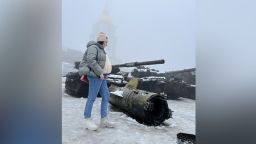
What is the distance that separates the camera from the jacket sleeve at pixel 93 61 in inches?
110

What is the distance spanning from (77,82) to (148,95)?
2256mm

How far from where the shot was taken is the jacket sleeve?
2789 mm

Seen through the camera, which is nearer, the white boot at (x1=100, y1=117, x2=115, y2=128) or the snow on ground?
the snow on ground

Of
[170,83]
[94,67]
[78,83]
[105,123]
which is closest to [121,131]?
[105,123]

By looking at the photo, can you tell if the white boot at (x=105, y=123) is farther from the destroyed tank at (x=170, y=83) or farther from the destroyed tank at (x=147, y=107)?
the destroyed tank at (x=170, y=83)

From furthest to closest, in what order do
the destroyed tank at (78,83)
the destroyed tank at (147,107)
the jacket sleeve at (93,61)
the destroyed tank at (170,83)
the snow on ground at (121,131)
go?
the destroyed tank at (170,83), the destroyed tank at (78,83), the destroyed tank at (147,107), the jacket sleeve at (93,61), the snow on ground at (121,131)

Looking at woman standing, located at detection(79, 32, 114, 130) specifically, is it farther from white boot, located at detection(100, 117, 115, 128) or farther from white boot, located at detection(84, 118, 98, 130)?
white boot, located at detection(100, 117, 115, 128)

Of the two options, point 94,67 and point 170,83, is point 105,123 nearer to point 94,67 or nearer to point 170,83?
point 94,67

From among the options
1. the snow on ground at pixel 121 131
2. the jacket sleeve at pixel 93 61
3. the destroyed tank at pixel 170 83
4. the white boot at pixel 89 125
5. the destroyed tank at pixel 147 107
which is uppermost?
the jacket sleeve at pixel 93 61

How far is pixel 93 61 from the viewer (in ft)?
9.14

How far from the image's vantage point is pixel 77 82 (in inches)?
205

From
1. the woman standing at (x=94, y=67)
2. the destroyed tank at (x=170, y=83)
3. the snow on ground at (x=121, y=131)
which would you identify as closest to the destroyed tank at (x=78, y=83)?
the destroyed tank at (x=170, y=83)

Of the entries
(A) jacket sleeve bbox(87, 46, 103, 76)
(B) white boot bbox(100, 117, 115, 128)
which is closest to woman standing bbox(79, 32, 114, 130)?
(A) jacket sleeve bbox(87, 46, 103, 76)
